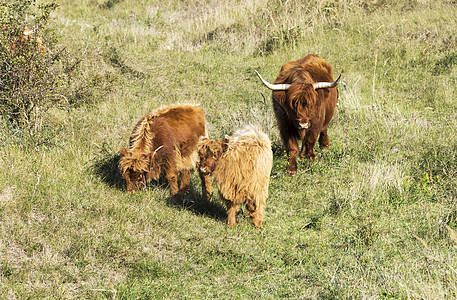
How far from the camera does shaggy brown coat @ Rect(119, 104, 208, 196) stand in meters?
6.14

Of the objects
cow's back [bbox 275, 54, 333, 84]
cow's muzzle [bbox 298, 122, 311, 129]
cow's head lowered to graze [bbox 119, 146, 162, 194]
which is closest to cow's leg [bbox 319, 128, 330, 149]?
cow's back [bbox 275, 54, 333, 84]

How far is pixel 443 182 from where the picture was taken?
21.5ft

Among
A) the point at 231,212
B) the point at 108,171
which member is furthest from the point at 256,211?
the point at 108,171

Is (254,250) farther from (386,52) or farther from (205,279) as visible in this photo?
(386,52)

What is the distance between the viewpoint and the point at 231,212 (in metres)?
5.82

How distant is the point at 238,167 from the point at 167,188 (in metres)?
1.63

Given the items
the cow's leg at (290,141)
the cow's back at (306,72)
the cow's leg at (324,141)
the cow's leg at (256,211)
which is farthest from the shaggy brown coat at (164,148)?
the cow's leg at (324,141)

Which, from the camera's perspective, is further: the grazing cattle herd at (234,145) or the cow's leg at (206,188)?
the cow's leg at (206,188)

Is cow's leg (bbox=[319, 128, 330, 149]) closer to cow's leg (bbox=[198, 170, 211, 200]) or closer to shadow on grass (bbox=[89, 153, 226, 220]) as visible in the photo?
shadow on grass (bbox=[89, 153, 226, 220])

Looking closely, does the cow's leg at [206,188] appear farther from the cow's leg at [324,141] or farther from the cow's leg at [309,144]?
the cow's leg at [324,141]

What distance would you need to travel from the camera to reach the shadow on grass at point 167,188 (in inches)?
248

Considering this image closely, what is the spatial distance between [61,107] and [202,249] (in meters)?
4.76

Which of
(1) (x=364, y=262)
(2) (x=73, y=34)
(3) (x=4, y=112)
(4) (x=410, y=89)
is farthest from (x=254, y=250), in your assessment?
(2) (x=73, y=34)

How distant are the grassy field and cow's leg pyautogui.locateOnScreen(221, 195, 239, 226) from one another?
11cm
